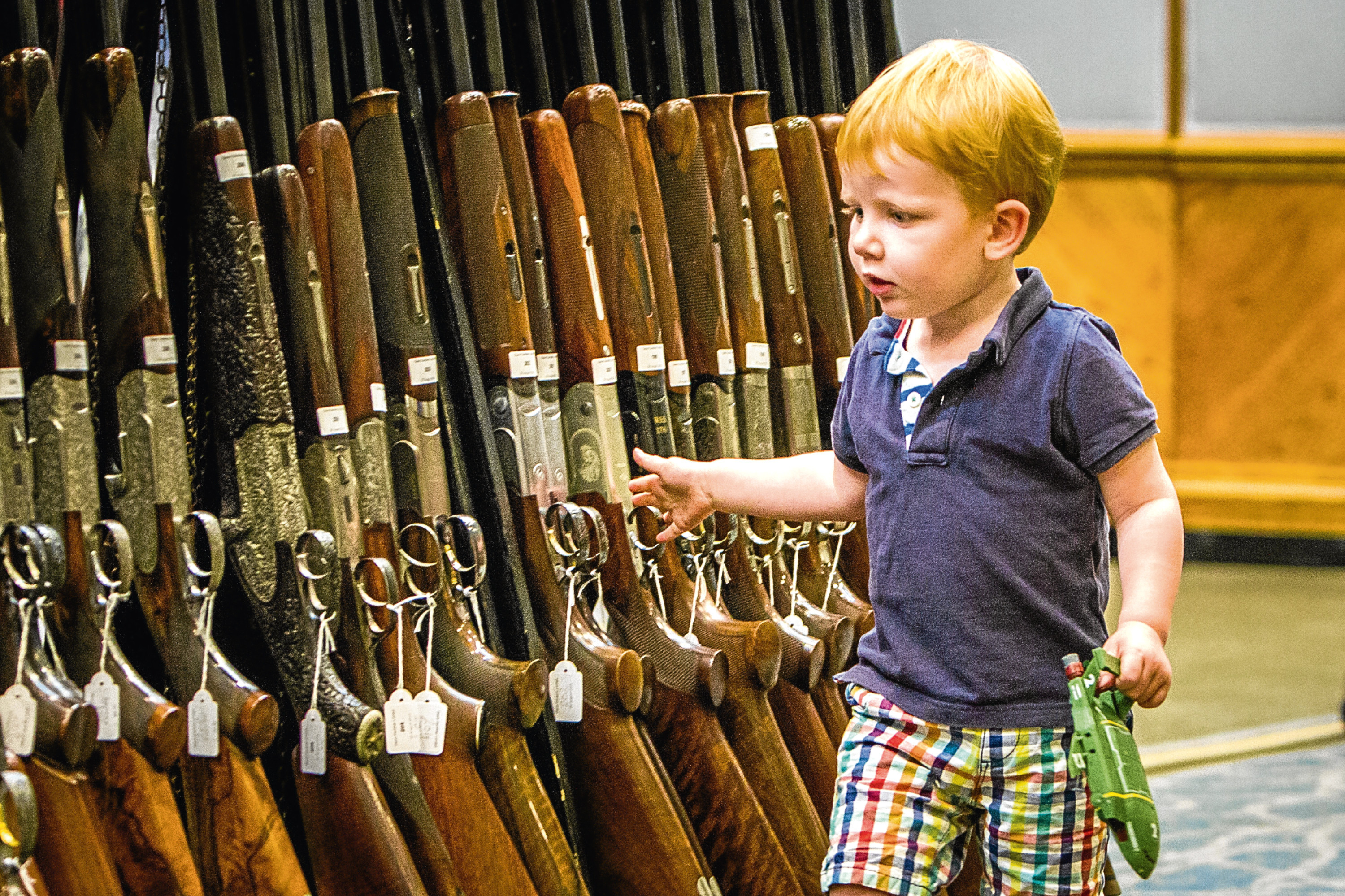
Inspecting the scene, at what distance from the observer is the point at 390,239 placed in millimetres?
1966

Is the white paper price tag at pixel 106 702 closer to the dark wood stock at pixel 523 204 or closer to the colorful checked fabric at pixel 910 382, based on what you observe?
the dark wood stock at pixel 523 204

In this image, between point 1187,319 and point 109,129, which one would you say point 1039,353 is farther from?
point 1187,319

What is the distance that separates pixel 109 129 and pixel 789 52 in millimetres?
1085

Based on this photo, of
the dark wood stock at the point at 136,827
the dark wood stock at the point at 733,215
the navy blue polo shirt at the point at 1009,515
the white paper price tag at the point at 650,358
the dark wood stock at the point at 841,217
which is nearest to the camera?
the navy blue polo shirt at the point at 1009,515

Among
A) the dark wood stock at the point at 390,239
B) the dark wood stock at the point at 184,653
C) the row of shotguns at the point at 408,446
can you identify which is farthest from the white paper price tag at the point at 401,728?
the dark wood stock at the point at 390,239

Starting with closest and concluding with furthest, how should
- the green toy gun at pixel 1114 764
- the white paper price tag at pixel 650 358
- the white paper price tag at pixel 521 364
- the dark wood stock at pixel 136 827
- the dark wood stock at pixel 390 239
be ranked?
the green toy gun at pixel 1114 764
the dark wood stock at pixel 136 827
the dark wood stock at pixel 390 239
the white paper price tag at pixel 521 364
the white paper price tag at pixel 650 358

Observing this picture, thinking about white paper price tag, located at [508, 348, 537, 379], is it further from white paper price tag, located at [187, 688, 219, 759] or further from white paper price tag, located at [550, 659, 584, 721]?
white paper price tag, located at [187, 688, 219, 759]

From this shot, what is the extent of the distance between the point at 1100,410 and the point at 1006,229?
21 centimetres

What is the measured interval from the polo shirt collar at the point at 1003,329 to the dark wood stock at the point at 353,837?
0.78 meters

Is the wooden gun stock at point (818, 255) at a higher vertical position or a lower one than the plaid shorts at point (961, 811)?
higher

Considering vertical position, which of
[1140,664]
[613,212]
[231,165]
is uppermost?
[231,165]

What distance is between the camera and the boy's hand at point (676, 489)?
1839mm

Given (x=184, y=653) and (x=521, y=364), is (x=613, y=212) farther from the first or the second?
(x=184, y=653)

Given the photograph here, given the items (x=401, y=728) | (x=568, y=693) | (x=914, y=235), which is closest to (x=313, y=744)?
(x=401, y=728)
